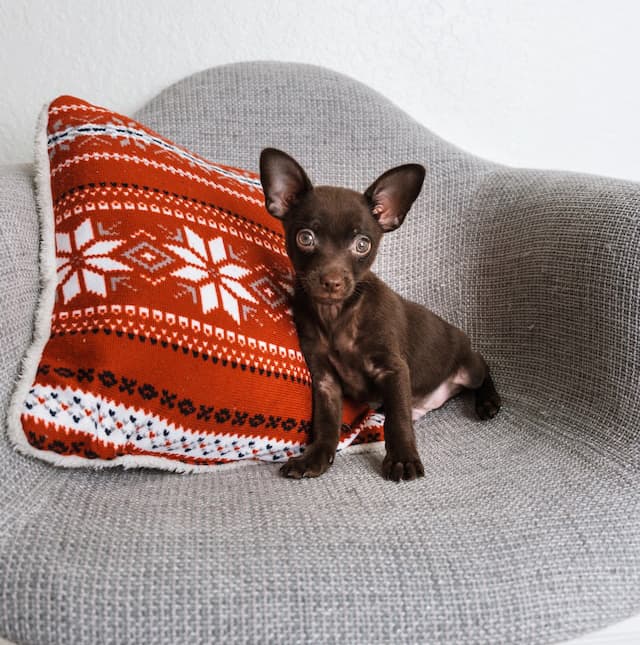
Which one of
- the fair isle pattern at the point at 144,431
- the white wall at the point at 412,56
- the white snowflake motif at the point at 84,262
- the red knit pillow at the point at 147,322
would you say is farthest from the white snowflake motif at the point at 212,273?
the white wall at the point at 412,56

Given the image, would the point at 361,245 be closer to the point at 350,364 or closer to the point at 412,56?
the point at 350,364

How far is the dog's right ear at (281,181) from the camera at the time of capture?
1.59m

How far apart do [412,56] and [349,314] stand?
125cm

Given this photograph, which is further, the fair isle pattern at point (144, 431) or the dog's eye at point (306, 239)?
the dog's eye at point (306, 239)

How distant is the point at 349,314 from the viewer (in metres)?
1.71

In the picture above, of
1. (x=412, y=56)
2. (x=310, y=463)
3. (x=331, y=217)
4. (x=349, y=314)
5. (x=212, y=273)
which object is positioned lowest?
(x=310, y=463)

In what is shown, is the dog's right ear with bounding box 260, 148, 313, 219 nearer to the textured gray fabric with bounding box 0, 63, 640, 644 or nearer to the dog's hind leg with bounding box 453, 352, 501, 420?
the textured gray fabric with bounding box 0, 63, 640, 644

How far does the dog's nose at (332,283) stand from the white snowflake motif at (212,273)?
0.19m

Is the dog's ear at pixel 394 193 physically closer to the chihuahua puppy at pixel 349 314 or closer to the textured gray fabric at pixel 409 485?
the chihuahua puppy at pixel 349 314

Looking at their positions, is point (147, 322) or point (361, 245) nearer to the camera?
point (147, 322)

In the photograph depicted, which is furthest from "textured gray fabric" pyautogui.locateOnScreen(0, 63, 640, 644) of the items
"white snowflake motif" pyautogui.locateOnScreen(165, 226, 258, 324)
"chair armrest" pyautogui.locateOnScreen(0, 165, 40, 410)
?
"white snowflake motif" pyautogui.locateOnScreen(165, 226, 258, 324)

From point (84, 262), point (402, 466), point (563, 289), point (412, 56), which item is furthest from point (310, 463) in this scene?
point (412, 56)

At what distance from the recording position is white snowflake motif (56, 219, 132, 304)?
140cm

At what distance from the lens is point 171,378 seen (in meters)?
1.38
